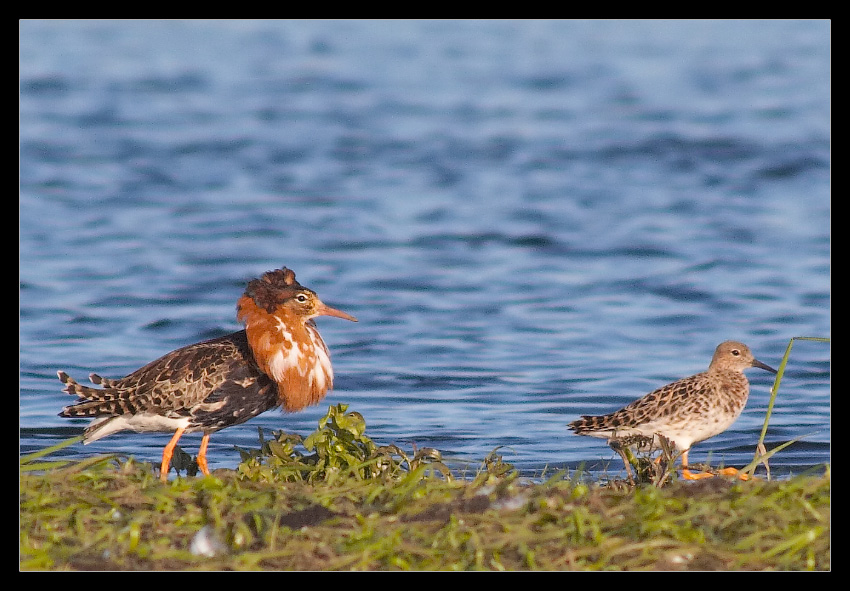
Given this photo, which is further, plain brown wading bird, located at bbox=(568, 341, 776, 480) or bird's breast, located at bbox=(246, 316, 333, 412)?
plain brown wading bird, located at bbox=(568, 341, 776, 480)

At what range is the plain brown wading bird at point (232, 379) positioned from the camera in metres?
10.1

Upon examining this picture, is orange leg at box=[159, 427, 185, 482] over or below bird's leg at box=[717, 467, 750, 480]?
over

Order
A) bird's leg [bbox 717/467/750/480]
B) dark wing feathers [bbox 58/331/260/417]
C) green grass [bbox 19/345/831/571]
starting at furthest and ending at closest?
dark wing feathers [bbox 58/331/260/417]
bird's leg [bbox 717/467/750/480]
green grass [bbox 19/345/831/571]

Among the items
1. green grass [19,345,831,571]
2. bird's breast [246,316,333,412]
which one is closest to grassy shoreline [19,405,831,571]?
green grass [19,345,831,571]

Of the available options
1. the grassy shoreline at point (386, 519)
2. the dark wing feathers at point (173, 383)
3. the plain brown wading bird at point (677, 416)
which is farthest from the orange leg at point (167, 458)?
the plain brown wading bird at point (677, 416)

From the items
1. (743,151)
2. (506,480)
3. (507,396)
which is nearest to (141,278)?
(507,396)

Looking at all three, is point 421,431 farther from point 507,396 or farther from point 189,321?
point 189,321

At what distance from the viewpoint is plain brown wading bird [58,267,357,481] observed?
33.1 feet

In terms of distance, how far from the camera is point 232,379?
10.2m

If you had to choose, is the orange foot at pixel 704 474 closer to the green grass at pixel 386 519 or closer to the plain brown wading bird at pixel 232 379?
the green grass at pixel 386 519

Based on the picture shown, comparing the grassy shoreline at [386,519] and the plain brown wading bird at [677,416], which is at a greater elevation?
the plain brown wading bird at [677,416]

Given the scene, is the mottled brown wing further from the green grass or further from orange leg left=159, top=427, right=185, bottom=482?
orange leg left=159, top=427, right=185, bottom=482

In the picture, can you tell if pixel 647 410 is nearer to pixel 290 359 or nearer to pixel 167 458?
pixel 290 359

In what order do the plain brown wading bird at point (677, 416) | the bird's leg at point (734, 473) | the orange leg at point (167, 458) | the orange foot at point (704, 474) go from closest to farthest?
the bird's leg at point (734, 473) → the orange foot at point (704, 474) → the orange leg at point (167, 458) → the plain brown wading bird at point (677, 416)
